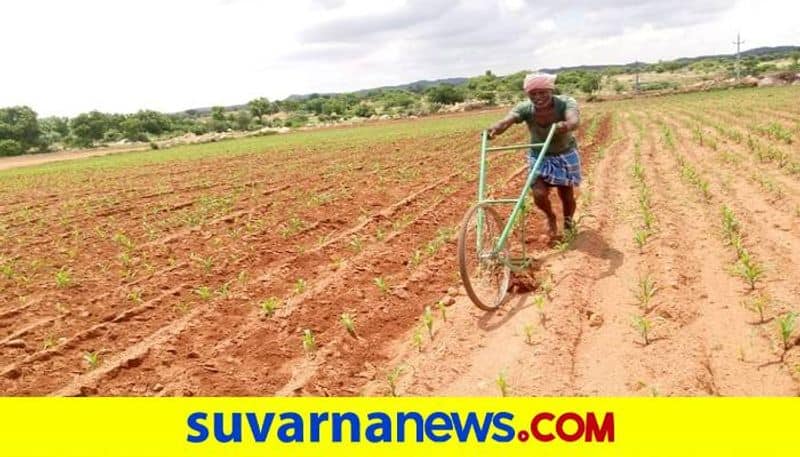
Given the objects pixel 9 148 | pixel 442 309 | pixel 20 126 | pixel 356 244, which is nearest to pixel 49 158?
pixel 9 148

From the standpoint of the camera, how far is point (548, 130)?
546 centimetres

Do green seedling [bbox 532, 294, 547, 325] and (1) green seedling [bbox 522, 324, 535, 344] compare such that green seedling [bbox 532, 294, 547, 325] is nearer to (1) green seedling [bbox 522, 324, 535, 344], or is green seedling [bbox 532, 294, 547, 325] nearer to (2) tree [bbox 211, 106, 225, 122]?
(1) green seedling [bbox 522, 324, 535, 344]

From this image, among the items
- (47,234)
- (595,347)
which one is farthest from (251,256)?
(47,234)

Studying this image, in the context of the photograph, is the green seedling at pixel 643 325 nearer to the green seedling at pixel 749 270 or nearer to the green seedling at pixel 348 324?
the green seedling at pixel 749 270

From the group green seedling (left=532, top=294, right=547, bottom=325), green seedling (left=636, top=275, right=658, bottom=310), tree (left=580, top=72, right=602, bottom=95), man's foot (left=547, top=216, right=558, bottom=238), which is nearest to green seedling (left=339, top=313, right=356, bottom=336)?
green seedling (left=532, top=294, right=547, bottom=325)

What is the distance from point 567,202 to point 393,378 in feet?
10.2

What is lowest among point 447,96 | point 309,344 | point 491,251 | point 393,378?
point 393,378

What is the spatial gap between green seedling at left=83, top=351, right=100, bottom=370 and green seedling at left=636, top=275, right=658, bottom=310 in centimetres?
402

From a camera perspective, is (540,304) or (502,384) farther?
(540,304)

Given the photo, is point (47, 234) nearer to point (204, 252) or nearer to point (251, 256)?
point (204, 252)

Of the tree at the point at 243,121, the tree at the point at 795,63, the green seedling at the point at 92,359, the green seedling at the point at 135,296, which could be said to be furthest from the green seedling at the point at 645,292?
the tree at the point at 243,121

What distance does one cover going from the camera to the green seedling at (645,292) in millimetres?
4266

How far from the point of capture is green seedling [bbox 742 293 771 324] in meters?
3.80

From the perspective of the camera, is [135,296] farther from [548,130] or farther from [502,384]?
[548,130]
